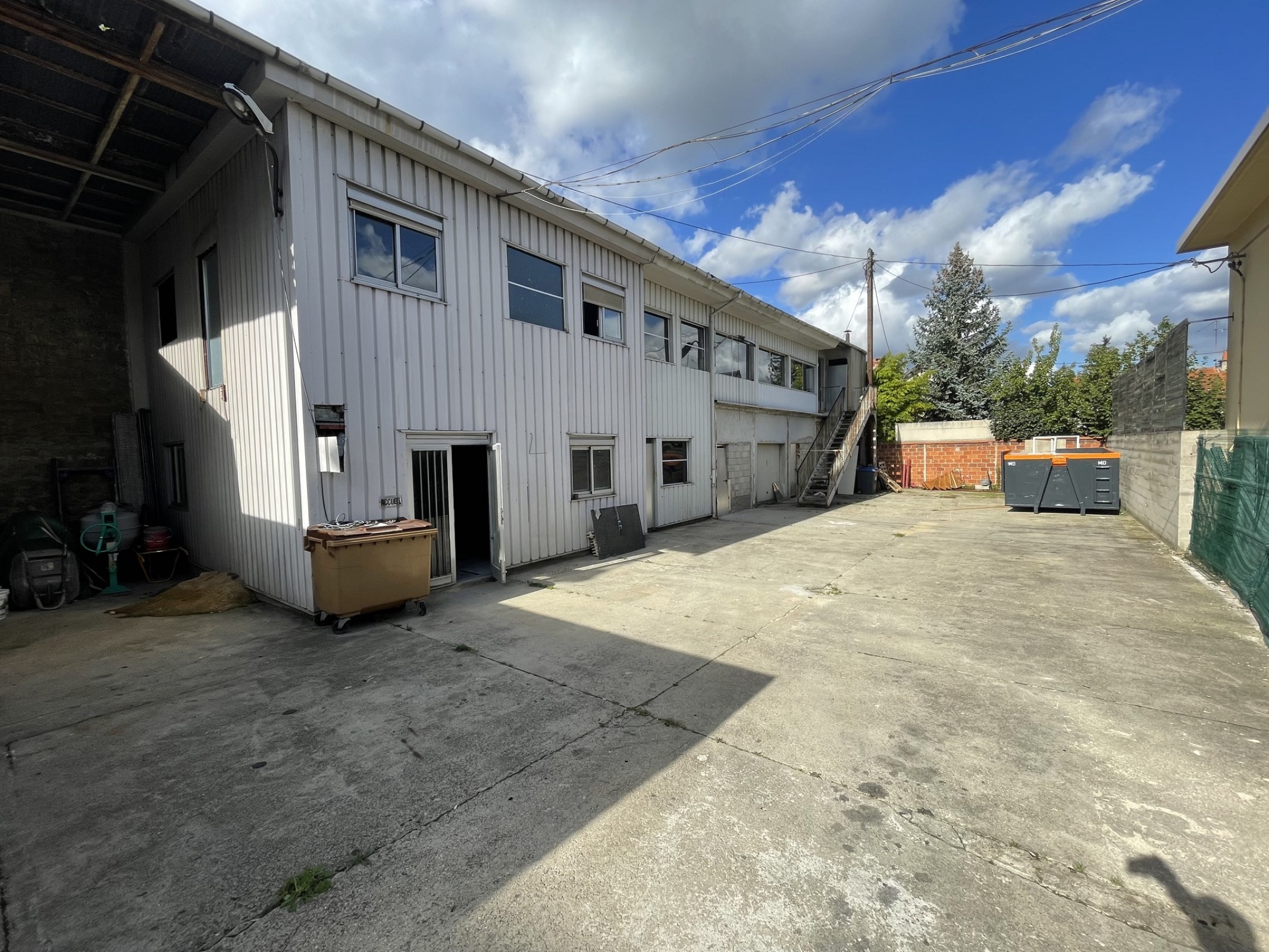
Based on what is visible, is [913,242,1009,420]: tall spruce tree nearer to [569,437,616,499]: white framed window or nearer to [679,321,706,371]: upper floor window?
[679,321,706,371]: upper floor window

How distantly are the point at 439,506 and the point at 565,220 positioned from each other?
5016 mm

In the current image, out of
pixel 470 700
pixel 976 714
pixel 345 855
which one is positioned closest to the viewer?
pixel 345 855

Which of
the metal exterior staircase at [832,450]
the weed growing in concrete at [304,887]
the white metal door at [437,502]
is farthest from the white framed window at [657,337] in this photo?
the weed growing in concrete at [304,887]

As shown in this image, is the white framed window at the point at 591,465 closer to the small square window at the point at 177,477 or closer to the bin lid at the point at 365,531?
the bin lid at the point at 365,531

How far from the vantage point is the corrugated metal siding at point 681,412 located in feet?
38.3

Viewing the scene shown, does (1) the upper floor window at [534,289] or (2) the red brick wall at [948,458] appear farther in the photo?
(2) the red brick wall at [948,458]

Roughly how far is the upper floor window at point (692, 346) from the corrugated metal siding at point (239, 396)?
334 inches

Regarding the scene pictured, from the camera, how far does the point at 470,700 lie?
3.84 meters

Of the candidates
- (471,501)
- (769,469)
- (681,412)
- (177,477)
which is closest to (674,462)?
(681,412)

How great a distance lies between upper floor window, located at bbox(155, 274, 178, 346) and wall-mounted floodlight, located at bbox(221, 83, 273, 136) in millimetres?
4580

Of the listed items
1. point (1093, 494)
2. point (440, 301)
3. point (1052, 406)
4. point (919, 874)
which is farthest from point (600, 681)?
point (1052, 406)

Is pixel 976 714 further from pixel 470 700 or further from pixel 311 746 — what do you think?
pixel 311 746

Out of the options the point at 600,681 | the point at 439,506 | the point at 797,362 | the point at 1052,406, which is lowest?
the point at 600,681

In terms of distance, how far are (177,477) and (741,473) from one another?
41.1 ft
